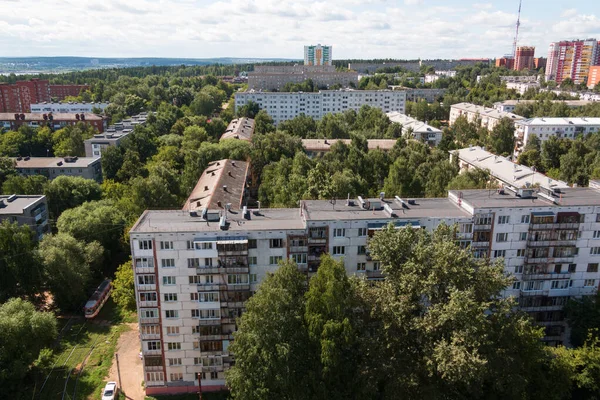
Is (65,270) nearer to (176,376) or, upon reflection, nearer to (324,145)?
(176,376)

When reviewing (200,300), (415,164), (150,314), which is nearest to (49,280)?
(150,314)

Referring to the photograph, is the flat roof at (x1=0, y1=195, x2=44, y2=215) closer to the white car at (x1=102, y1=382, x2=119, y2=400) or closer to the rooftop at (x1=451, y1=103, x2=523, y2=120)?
the white car at (x1=102, y1=382, x2=119, y2=400)

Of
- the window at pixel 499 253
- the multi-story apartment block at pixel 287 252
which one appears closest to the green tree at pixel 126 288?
the multi-story apartment block at pixel 287 252

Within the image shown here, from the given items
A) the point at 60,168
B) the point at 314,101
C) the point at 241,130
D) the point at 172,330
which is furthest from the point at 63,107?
the point at 172,330

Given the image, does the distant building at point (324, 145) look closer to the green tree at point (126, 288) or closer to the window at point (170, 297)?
the green tree at point (126, 288)

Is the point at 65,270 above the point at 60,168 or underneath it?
underneath

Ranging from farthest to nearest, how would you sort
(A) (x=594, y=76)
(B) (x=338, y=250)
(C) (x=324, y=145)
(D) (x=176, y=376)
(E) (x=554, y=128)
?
(A) (x=594, y=76) → (E) (x=554, y=128) → (C) (x=324, y=145) → (D) (x=176, y=376) → (B) (x=338, y=250)

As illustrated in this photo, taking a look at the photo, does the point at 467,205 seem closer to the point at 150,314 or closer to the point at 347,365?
the point at 347,365
